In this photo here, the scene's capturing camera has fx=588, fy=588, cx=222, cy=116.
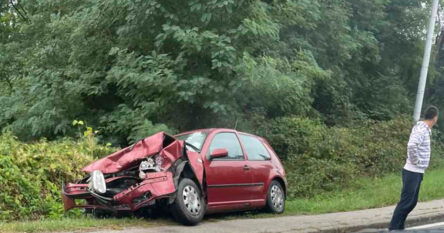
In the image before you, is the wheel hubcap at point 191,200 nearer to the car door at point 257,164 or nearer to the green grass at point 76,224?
the green grass at point 76,224

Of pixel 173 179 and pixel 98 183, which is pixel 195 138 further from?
pixel 98 183

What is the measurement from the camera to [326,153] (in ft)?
57.1

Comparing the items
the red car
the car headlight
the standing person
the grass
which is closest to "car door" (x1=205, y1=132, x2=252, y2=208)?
the red car

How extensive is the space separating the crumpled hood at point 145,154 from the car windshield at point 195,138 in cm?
72

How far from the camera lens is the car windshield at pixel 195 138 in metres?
9.46

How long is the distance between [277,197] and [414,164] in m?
3.17

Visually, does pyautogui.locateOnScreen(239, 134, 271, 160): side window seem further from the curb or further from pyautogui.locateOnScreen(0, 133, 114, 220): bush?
pyautogui.locateOnScreen(0, 133, 114, 220): bush

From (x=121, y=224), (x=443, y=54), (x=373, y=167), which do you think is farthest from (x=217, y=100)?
(x=443, y=54)

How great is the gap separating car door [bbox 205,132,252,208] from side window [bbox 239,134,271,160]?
0.23 metres

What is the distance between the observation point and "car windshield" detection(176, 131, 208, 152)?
31.0 feet

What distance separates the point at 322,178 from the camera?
15.7 meters

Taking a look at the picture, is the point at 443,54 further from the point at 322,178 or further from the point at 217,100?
the point at 217,100

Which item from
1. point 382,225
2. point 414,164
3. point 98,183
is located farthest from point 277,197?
point 98,183

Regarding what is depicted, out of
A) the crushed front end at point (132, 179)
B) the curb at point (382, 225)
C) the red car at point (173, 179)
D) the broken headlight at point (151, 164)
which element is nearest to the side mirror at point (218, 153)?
the red car at point (173, 179)
